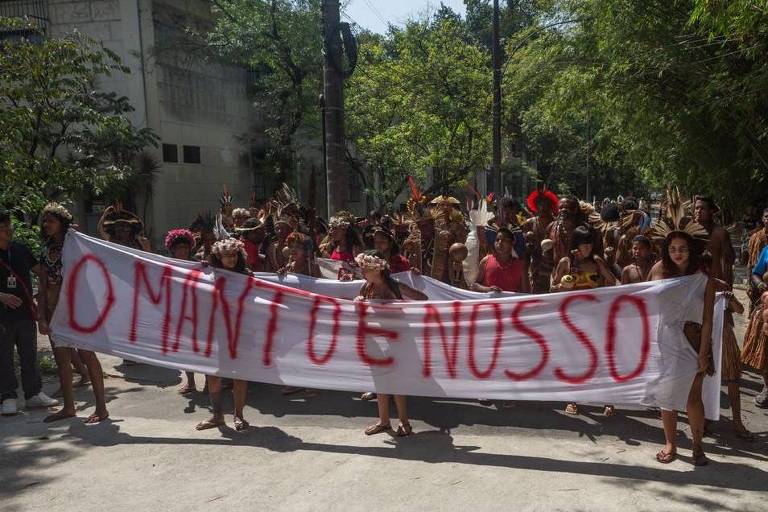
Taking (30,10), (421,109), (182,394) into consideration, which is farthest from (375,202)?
(182,394)

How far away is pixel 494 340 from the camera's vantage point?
480cm

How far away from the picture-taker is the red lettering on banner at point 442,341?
4.87 meters

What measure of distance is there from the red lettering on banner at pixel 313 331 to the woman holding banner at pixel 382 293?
0.69 feet

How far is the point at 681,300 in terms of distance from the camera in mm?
4320

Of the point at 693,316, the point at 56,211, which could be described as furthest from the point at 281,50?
the point at 693,316

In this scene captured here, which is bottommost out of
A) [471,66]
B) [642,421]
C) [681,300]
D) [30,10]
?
[642,421]

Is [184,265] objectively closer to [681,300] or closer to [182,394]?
[182,394]

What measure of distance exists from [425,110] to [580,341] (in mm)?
16330

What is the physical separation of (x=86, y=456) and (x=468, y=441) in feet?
9.18

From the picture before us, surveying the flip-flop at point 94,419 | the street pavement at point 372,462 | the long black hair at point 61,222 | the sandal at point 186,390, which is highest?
the long black hair at point 61,222

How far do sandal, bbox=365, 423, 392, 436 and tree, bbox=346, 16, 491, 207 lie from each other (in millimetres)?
14938

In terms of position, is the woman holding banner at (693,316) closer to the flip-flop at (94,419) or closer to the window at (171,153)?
the flip-flop at (94,419)

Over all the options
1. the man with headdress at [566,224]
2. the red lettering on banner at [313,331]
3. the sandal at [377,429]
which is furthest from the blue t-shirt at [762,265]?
the red lettering on banner at [313,331]

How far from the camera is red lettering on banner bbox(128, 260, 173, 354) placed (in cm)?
553
